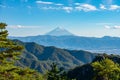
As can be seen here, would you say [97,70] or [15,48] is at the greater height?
[15,48]

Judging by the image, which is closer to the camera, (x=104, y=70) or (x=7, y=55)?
(x=7, y=55)

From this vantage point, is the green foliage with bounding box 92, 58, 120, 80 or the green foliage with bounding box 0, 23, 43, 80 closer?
the green foliage with bounding box 0, 23, 43, 80

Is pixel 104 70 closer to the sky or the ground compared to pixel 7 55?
closer to the ground

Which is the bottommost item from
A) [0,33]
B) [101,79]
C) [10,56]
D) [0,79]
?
[101,79]

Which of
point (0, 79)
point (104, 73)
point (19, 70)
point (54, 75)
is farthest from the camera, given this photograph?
point (104, 73)

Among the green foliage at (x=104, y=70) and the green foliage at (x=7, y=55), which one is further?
the green foliage at (x=104, y=70)

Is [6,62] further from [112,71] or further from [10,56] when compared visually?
[112,71]

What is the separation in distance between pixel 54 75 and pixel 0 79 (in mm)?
35168

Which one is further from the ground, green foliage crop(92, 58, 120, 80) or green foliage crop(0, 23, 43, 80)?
green foliage crop(0, 23, 43, 80)

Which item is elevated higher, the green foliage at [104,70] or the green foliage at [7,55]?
the green foliage at [7,55]

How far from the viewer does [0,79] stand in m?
26.3

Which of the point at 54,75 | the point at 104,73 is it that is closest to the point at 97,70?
the point at 104,73

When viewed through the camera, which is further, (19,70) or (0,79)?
(19,70)

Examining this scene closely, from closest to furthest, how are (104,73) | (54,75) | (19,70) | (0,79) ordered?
(0,79)
(19,70)
(54,75)
(104,73)
